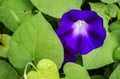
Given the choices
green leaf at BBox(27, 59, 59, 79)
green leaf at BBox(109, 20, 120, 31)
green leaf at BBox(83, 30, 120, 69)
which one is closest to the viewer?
green leaf at BBox(27, 59, 59, 79)

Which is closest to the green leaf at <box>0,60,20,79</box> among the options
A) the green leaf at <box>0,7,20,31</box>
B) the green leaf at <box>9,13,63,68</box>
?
the green leaf at <box>9,13,63,68</box>

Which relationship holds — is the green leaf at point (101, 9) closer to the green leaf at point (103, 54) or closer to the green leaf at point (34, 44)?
the green leaf at point (103, 54)

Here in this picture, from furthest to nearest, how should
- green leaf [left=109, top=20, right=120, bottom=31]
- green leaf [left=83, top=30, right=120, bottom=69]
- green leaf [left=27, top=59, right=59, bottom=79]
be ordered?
1. green leaf [left=109, top=20, right=120, bottom=31]
2. green leaf [left=83, top=30, right=120, bottom=69]
3. green leaf [left=27, top=59, right=59, bottom=79]

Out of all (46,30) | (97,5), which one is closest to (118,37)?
(97,5)

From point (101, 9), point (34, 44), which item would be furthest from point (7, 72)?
point (101, 9)

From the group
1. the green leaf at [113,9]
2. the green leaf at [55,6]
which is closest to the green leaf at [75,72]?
the green leaf at [55,6]

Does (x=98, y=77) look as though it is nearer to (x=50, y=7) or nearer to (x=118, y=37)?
(x=118, y=37)

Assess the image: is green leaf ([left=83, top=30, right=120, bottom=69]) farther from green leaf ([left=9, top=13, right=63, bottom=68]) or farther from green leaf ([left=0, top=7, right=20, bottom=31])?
green leaf ([left=0, top=7, right=20, bottom=31])
